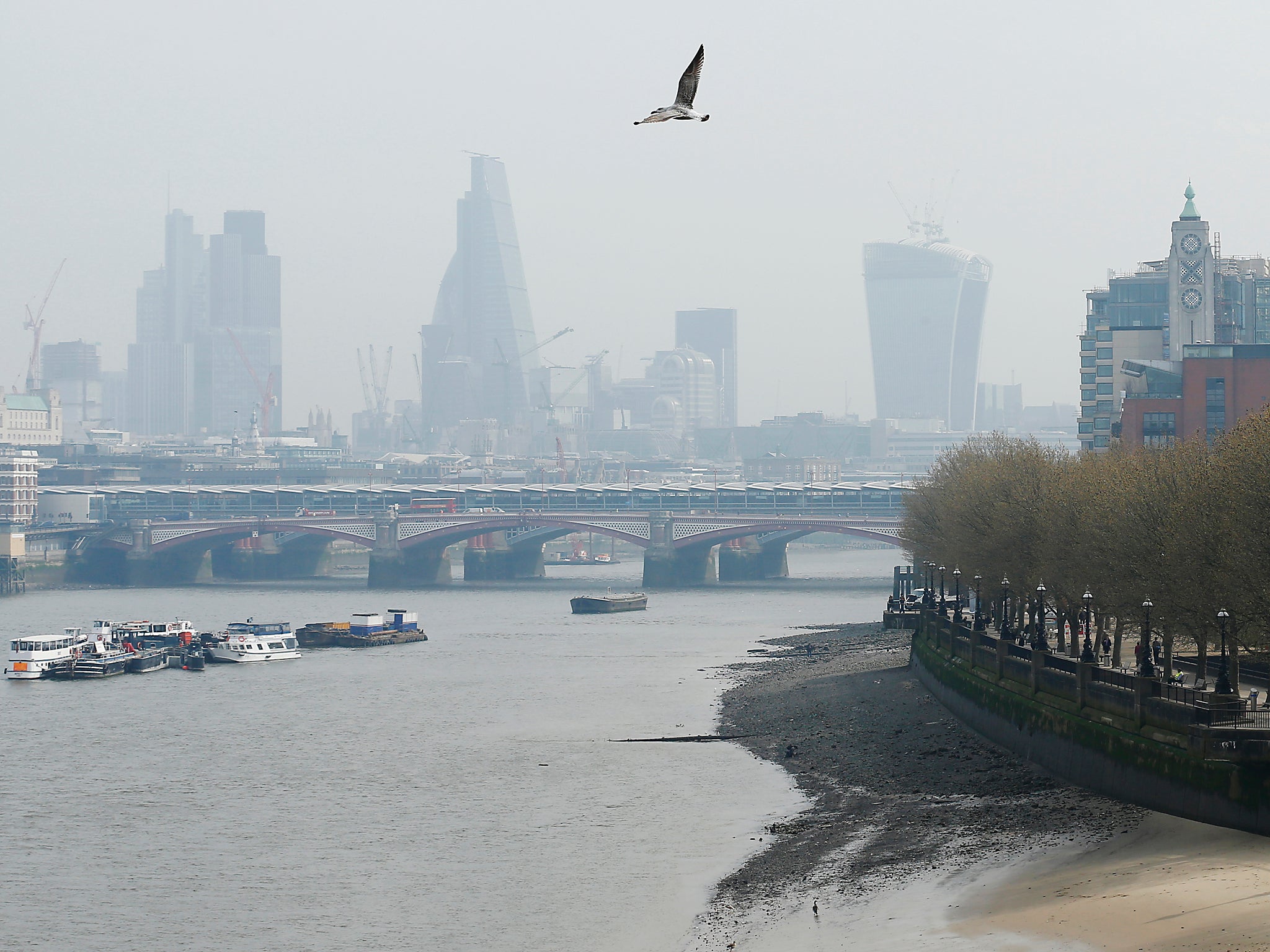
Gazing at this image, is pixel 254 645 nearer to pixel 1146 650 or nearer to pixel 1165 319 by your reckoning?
pixel 1146 650

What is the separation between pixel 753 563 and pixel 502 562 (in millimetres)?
25028

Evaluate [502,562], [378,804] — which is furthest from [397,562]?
[378,804]

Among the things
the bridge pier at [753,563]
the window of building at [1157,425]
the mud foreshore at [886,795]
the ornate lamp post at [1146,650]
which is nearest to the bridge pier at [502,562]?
the bridge pier at [753,563]

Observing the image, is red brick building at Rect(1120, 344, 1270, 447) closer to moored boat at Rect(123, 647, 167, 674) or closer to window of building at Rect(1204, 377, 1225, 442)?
window of building at Rect(1204, 377, 1225, 442)

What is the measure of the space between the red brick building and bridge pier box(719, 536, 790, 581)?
65.8 metres

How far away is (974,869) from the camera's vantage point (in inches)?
1550

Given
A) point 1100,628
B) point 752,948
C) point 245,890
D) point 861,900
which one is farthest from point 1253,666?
point 245,890

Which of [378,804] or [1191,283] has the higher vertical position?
[1191,283]

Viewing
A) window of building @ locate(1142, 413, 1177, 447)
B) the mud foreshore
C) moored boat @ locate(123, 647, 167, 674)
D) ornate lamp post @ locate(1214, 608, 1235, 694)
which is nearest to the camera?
the mud foreshore

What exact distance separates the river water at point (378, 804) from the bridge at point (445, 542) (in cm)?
6821

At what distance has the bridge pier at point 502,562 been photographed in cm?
18012

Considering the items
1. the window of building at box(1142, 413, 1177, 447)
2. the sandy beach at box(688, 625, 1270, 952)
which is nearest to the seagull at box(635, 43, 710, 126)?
the sandy beach at box(688, 625, 1270, 952)

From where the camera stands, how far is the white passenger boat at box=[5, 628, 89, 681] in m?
86.9

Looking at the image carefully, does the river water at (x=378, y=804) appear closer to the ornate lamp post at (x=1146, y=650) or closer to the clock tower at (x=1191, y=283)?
the ornate lamp post at (x=1146, y=650)
